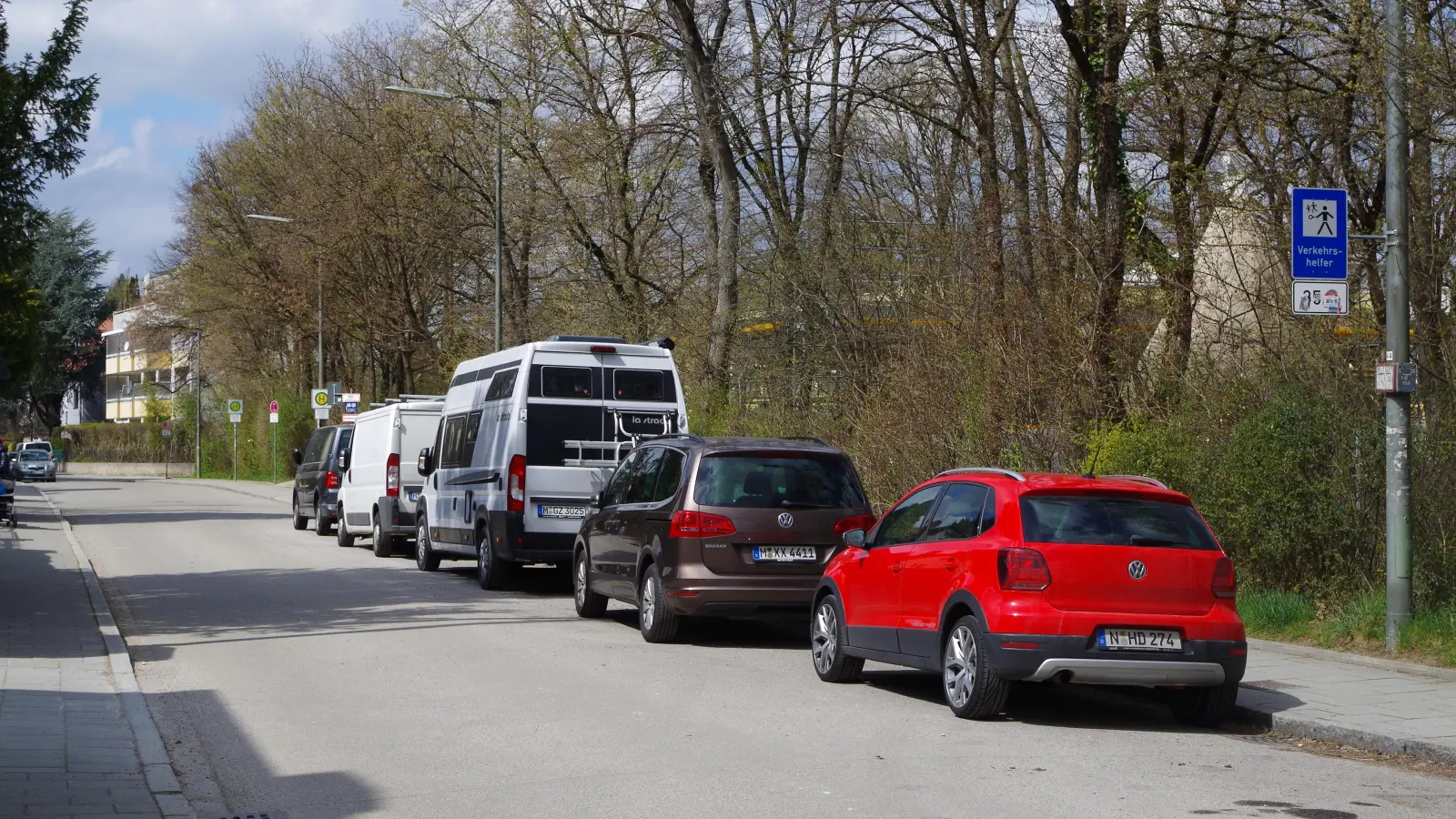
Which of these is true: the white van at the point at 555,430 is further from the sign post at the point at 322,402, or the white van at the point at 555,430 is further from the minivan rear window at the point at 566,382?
the sign post at the point at 322,402

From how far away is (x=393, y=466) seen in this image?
78.8ft

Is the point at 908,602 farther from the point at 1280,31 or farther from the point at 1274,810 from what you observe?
the point at 1280,31

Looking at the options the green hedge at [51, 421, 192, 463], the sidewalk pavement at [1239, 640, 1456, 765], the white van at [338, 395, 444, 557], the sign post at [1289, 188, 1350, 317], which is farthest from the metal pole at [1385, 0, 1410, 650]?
the green hedge at [51, 421, 192, 463]

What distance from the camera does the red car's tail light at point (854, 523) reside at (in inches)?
518

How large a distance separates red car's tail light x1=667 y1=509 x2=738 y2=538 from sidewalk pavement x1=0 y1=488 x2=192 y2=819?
4.38 metres

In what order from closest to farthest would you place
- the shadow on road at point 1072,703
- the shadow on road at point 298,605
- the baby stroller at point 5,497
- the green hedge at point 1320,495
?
the shadow on road at point 1072,703 → the green hedge at point 1320,495 → the shadow on road at point 298,605 → the baby stroller at point 5,497

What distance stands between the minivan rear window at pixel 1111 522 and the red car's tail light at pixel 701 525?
153 inches

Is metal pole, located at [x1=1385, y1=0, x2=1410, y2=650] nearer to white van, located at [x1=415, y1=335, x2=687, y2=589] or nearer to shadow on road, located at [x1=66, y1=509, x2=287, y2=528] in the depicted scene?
white van, located at [x1=415, y1=335, x2=687, y2=589]

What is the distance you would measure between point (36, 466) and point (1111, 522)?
6848cm

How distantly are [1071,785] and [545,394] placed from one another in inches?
409

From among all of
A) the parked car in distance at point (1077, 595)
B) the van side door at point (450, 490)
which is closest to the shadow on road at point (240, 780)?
the parked car in distance at point (1077, 595)

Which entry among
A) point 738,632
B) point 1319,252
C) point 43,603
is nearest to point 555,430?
point 738,632

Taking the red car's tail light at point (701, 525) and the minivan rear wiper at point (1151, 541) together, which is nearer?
the minivan rear wiper at point (1151, 541)

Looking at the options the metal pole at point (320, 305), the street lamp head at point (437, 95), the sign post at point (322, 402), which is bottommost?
the sign post at point (322, 402)
